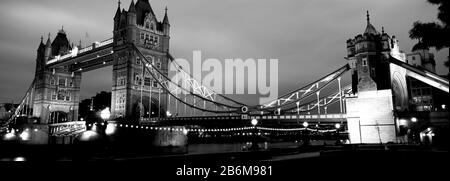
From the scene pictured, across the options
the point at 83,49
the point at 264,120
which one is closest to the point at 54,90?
the point at 83,49

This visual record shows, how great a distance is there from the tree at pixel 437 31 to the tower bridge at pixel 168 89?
25933 millimetres

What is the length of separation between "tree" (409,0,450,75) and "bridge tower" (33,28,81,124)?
80.9 m

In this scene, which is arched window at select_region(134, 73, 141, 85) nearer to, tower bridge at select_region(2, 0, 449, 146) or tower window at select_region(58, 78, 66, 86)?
tower bridge at select_region(2, 0, 449, 146)

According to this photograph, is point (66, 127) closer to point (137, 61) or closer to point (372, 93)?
point (137, 61)

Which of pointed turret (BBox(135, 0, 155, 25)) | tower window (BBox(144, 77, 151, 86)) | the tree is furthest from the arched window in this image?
the tree

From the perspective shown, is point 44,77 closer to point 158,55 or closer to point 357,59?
point 158,55

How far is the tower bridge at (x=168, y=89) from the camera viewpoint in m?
33.8

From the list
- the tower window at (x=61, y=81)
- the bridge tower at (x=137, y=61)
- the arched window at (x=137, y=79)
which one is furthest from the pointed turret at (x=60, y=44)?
the arched window at (x=137, y=79)

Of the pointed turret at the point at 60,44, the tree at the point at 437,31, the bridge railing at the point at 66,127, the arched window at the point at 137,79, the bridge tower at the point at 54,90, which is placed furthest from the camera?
the pointed turret at the point at 60,44

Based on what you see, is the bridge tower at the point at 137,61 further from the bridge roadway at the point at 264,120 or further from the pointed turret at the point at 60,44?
the pointed turret at the point at 60,44

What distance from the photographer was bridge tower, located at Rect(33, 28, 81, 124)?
251ft

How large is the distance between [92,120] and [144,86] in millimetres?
41322

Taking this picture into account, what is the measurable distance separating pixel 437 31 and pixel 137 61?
2306 inches
